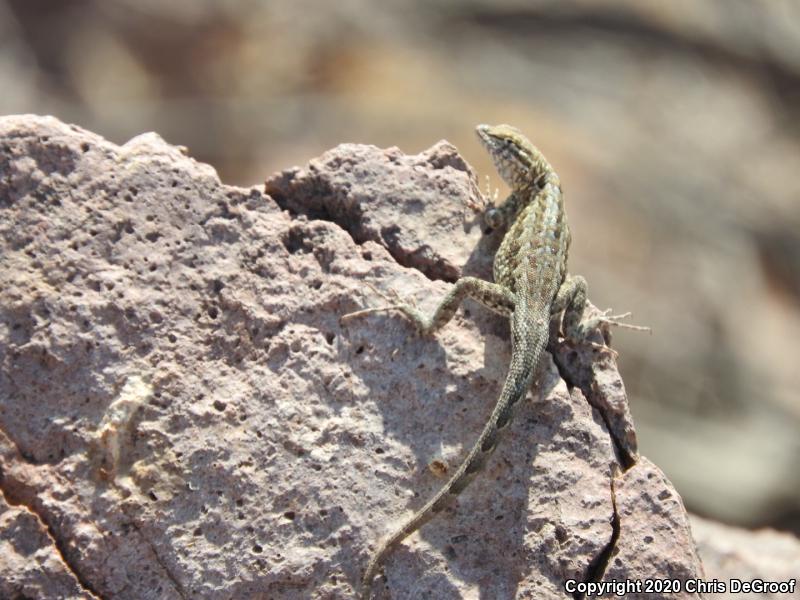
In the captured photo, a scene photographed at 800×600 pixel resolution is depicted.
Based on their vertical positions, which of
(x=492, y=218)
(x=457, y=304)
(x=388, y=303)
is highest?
(x=492, y=218)

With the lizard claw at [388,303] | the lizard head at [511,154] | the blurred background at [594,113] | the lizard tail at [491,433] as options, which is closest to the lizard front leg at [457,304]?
the lizard claw at [388,303]

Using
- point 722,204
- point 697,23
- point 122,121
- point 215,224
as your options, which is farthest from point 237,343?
point 697,23

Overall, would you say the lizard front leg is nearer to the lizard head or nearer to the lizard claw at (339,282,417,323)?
the lizard claw at (339,282,417,323)

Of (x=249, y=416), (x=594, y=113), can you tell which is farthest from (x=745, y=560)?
(x=594, y=113)

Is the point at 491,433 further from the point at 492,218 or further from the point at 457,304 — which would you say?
the point at 492,218

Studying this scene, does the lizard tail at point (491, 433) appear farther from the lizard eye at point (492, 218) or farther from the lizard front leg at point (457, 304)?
the lizard eye at point (492, 218)

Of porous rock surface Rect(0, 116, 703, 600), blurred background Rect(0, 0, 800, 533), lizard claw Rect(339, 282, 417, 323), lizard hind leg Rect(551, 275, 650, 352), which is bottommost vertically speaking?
porous rock surface Rect(0, 116, 703, 600)

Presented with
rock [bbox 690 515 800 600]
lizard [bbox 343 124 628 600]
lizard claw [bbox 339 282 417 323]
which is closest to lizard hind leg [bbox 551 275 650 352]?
lizard [bbox 343 124 628 600]

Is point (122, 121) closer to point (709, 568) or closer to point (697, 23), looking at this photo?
point (697, 23)

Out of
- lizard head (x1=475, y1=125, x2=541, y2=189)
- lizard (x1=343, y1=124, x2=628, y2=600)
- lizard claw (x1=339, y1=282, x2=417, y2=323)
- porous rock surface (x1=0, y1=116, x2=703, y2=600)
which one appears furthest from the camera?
lizard head (x1=475, y1=125, x2=541, y2=189)
